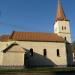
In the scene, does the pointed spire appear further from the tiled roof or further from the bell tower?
the tiled roof

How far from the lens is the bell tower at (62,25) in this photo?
4675 cm

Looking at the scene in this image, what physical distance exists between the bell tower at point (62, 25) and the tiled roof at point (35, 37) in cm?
247

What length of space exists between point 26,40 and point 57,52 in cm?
837

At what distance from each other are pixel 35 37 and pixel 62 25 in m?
9.48

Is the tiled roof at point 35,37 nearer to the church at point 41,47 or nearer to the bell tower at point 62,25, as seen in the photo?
the church at point 41,47

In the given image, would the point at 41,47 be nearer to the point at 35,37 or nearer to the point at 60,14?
the point at 35,37

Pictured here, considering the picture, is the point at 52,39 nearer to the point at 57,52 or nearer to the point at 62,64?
the point at 57,52

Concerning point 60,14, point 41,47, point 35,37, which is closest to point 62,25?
point 60,14

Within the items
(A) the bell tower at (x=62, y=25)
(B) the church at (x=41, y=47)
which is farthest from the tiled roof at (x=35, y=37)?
(A) the bell tower at (x=62, y=25)

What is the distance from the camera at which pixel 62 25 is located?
156 ft

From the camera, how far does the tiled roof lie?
41431mm

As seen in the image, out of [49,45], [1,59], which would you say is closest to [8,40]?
[1,59]

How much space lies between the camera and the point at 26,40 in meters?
41.1

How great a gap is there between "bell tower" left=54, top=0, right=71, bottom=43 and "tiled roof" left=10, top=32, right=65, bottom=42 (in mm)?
2466
